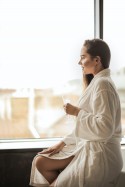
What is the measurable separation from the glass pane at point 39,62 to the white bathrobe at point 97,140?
730mm

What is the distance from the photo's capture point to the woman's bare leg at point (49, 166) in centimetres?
171

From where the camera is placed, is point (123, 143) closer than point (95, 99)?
No

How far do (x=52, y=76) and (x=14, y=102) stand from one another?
0.37m

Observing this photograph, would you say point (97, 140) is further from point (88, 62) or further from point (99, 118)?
point (88, 62)

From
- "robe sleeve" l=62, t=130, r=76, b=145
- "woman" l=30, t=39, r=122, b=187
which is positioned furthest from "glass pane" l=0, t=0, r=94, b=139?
"woman" l=30, t=39, r=122, b=187

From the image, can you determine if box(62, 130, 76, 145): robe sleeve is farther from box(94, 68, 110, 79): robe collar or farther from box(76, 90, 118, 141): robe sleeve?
box(94, 68, 110, 79): robe collar

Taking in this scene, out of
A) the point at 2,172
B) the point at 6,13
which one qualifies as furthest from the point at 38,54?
the point at 2,172

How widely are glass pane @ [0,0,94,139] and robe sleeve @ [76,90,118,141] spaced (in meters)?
0.76

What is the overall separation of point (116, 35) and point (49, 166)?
129cm

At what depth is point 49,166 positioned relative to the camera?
1.71 m

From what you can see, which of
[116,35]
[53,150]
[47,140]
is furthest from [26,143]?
[116,35]

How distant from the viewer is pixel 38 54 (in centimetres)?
235

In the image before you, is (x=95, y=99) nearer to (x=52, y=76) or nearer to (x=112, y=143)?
(x=112, y=143)

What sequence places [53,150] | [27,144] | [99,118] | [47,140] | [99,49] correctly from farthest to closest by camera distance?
[47,140] < [27,144] < [53,150] < [99,49] < [99,118]
